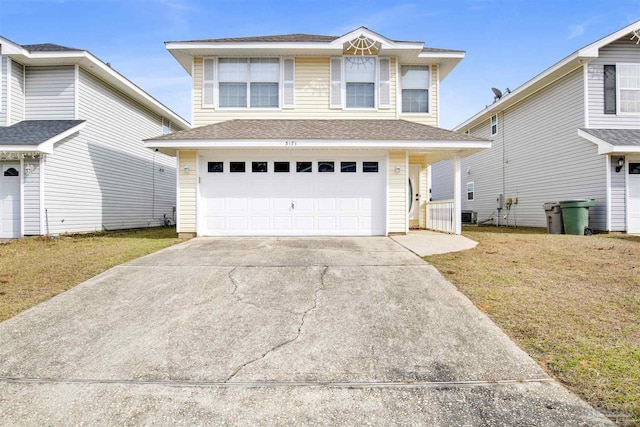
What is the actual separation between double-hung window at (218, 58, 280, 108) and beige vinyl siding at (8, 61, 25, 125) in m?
6.89

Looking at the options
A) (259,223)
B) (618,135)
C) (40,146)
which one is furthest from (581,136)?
(40,146)

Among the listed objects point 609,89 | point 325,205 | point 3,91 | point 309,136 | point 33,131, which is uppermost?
point 609,89

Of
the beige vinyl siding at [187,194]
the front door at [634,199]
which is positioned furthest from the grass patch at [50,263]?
the front door at [634,199]

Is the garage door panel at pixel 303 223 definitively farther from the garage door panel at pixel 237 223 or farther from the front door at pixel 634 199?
the front door at pixel 634 199

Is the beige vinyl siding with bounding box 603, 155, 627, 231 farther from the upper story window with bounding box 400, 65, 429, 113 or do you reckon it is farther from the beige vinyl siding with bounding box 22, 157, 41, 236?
the beige vinyl siding with bounding box 22, 157, 41, 236

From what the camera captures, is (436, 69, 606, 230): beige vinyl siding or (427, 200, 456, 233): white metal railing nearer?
(427, 200, 456, 233): white metal railing

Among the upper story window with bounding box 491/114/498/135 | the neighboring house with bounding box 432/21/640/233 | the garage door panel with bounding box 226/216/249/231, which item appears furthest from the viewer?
the upper story window with bounding box 491/114/498/135

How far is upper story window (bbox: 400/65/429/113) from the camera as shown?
1266 cm

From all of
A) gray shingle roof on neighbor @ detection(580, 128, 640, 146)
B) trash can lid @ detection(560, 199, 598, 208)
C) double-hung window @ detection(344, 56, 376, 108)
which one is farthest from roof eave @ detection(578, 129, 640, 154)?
double-hung window @ detection(344, 56, 376, 108)

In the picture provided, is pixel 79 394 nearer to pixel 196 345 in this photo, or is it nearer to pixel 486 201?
pixel 196 345

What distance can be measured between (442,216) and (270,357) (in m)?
9.64

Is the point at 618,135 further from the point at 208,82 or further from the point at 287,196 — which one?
the point at 208,82

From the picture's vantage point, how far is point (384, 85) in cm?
1227

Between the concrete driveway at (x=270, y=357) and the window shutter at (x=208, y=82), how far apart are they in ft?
26.1
